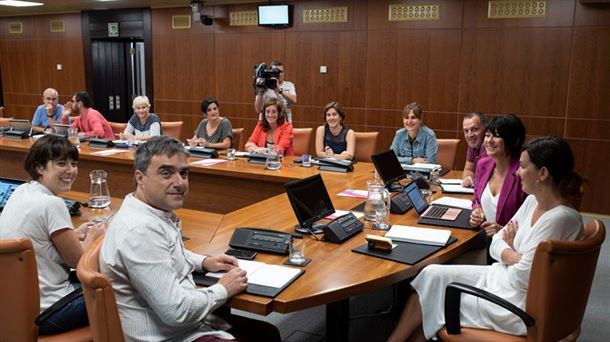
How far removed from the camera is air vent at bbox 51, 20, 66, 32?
969 cm

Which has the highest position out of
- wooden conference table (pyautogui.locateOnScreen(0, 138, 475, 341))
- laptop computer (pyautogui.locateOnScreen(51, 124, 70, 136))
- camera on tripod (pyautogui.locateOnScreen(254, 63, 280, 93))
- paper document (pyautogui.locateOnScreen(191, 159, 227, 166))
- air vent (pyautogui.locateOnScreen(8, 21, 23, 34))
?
air vent (pyautogui.locateOnScreen(8, 21, 23, 34))

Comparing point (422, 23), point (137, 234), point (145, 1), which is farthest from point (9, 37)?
point (137, 234)

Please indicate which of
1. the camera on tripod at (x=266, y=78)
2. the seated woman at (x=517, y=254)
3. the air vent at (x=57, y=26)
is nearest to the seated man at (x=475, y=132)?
the seated woman at (x=517, y=254)

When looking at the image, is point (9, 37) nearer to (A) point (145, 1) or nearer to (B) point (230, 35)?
(A) point (145, 1)

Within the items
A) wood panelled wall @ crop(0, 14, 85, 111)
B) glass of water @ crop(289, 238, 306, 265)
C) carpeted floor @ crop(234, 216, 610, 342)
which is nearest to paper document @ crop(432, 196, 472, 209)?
carpeted floor @ crop(234, 216, 610, 342)

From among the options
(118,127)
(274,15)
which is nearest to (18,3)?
(118,127)

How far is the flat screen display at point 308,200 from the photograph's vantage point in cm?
256

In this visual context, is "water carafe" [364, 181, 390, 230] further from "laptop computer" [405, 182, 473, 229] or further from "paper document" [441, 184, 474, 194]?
"paper document" [441, 184, 474, 194]

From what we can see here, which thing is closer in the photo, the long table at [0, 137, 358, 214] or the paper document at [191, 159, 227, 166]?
the long table at [0, 137, 358, 214]

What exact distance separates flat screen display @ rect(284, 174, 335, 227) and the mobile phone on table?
1.14 feet

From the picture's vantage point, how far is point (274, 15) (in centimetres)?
754

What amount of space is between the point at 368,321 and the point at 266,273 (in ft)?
4.74

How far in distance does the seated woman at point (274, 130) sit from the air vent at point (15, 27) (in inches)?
287

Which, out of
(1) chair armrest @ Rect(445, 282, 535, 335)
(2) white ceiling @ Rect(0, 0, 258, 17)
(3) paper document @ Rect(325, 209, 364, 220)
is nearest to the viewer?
(1) chair armrest @ Rect(445, 282, 535, 335)
